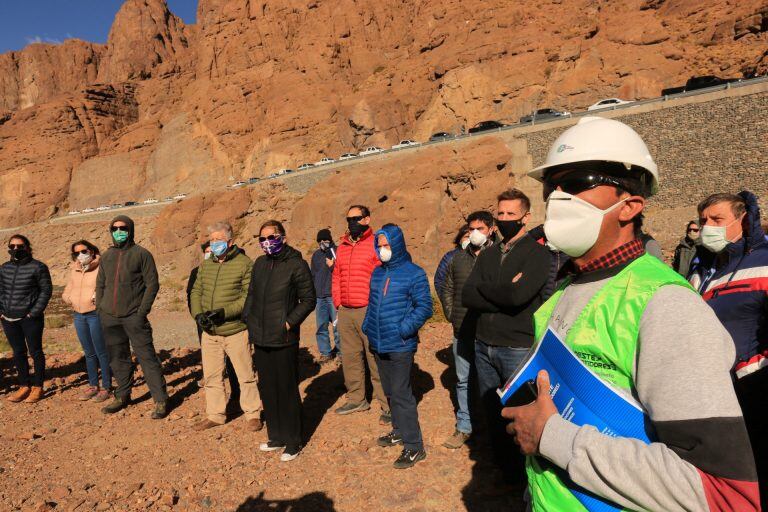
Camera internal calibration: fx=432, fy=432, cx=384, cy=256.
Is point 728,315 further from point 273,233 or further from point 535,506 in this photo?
point 273,233

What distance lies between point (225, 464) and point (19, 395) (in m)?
4.48

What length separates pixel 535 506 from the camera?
A: 1517mm

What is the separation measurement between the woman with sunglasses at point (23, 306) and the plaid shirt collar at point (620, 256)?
25.5ft

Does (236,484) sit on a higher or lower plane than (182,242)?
lower

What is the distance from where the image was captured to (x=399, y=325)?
165 inches

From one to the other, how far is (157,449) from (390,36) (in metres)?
48.2

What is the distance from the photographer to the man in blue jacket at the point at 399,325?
13.7ft

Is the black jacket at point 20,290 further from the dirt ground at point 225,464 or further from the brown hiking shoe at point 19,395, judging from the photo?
the dirt ground at point 225,464

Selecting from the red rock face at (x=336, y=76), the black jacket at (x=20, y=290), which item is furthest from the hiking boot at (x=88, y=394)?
the red rock face at (x=336, y=76)

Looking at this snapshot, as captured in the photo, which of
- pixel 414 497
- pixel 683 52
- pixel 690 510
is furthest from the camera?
pixel 683 52

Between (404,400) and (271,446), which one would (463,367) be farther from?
(271,446)

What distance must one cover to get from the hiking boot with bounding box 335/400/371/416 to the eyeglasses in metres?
4.74

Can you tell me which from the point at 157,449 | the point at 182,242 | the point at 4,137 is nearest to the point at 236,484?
the point at 157,449

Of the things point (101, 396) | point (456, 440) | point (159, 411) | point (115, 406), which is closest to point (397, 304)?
point (456, 440)
